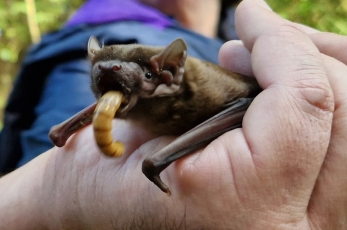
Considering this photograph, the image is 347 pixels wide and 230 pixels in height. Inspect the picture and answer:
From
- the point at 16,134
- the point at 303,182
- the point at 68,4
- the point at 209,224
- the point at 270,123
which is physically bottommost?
the point at 68,4

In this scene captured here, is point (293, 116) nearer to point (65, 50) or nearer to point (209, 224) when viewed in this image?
point (209, 224)

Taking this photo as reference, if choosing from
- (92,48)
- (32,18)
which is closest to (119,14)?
(92,48)

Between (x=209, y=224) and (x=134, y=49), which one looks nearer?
(x=209, y=224)

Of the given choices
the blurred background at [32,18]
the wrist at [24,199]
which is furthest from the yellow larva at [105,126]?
the blurred background at [32,18]

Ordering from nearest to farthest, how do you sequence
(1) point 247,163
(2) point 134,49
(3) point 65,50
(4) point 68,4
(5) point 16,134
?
(1) point 247,163, (2) point 134,49, (3) point 65,50, (5) point 16,134, (4) point 68,4

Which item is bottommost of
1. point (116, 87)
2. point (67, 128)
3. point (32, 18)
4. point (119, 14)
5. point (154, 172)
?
point (32, 18)

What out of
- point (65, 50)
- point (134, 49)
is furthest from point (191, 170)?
point (65, 50)

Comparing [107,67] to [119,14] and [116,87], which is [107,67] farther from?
[119,14]
